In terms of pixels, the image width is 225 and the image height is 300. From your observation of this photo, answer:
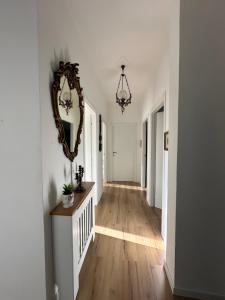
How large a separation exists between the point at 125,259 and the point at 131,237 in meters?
0.50

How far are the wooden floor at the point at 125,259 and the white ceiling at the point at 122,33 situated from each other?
2661 mm

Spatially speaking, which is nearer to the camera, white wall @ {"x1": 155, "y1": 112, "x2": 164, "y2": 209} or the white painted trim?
the white painted trim

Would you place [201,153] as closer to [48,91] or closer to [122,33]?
[48,91]

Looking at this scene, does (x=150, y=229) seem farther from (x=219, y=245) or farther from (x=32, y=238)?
(x=32, y=238)

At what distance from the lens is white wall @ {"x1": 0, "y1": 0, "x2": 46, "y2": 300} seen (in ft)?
4.00

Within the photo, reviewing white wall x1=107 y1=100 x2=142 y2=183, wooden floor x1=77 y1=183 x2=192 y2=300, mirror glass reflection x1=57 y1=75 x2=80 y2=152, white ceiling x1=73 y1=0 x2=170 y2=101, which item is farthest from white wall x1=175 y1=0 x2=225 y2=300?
white wall x1=107 y1=100 x2=142 y2=183

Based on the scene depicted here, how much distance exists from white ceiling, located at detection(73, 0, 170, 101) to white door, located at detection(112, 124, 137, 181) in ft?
8.98

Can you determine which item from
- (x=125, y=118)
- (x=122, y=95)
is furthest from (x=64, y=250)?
(x=125, y=118)

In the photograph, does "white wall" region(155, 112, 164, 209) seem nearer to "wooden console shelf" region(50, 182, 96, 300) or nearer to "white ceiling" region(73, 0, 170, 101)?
"white ceiling" region(73, 0, 170, 101)

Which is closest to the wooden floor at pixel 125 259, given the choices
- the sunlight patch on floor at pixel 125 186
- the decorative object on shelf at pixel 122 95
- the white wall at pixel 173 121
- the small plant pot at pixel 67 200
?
the white wall at pixel 173 121

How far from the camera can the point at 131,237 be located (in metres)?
2.54

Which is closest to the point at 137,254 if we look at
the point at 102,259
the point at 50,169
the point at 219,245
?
the point at 102,259

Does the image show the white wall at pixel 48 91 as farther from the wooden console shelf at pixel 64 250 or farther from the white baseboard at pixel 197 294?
the white baseboard at pixel 197 294

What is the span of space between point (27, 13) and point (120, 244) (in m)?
2.54
